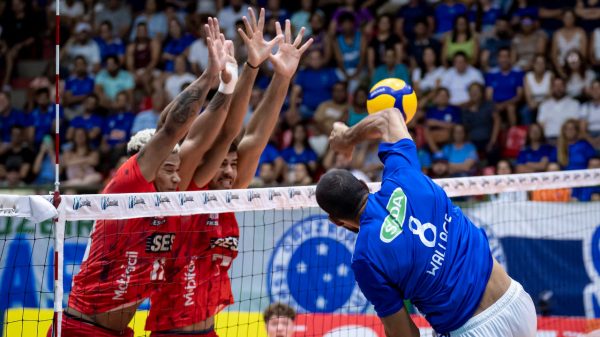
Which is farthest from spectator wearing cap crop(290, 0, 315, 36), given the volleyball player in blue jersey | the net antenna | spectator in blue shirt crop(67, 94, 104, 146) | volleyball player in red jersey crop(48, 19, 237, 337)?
the volleyball player in blue jersey

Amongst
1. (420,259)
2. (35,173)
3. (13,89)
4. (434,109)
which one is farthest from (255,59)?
(13,89)

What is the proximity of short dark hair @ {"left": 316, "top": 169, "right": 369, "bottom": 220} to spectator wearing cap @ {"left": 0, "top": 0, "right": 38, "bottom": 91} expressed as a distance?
1329 centimetres

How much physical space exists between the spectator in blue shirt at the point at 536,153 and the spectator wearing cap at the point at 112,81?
265 inches

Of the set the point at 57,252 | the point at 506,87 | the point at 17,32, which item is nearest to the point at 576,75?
the point at 506,87

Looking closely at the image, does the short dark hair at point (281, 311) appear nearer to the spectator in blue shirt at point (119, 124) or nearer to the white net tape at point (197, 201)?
the white net tape at point (197, 201)

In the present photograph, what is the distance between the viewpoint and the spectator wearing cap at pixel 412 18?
1407 centimetres

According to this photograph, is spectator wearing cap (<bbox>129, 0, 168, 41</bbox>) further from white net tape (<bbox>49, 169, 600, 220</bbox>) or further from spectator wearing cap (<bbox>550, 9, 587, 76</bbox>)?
white net tape (<bbox>49, 169, 600, 220</bbox>)

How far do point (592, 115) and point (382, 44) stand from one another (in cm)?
351

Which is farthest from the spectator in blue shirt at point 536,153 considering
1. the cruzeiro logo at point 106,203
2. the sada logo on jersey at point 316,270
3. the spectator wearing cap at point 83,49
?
the cruzeiro logo at point 106,203

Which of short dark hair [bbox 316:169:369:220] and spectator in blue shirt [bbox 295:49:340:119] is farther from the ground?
spectator in blue shirt [bbox 295:49:340:119]

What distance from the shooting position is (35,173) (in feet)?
46.8

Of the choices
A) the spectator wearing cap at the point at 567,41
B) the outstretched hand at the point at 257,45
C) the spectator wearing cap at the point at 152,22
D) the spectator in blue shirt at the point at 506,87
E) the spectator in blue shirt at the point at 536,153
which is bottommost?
the spectator in blue shirt at the point at 536,153

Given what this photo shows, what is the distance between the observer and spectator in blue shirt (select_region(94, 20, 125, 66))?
51.1 feet

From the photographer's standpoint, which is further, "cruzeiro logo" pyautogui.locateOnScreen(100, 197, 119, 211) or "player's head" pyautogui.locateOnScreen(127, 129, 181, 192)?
"player's head" pyautogui.locateOnScreen(127, 129, 181, 192)
